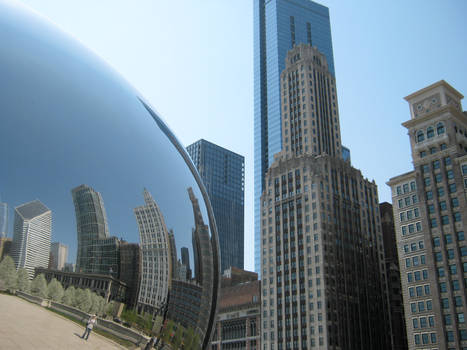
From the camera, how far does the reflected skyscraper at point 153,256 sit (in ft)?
9.64

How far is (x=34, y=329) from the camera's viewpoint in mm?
2393

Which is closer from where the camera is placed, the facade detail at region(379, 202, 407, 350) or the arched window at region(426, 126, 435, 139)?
the arched window at region(426, 126, 435, 139)

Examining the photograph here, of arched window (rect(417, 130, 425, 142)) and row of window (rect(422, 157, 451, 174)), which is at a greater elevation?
arched window (rect(417, 130, 425, 142))

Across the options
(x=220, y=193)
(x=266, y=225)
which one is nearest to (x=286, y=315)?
(x=266, y=225)

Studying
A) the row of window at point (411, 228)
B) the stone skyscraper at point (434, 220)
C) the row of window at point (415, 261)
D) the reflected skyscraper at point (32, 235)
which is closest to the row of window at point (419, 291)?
the stone skyscraper at point (434, 220)

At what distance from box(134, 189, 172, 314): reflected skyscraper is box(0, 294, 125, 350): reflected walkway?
0.43 metres

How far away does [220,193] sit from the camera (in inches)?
5979

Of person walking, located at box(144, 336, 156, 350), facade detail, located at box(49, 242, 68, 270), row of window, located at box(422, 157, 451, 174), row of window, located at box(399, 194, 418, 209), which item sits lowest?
person walking, located at box(144, 336, 156, 350)

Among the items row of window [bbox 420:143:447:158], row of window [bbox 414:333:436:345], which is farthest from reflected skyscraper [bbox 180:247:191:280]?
row of window [bbox 420:143:447:158]

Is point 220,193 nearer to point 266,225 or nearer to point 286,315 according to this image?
point 266,225

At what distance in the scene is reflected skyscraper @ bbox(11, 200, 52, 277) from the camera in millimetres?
2422

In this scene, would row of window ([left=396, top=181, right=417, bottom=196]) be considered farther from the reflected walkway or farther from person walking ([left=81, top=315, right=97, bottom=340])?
the reflected walkway

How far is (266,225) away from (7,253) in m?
86.5

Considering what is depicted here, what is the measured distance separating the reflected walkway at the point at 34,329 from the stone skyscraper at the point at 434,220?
62.4 meters
